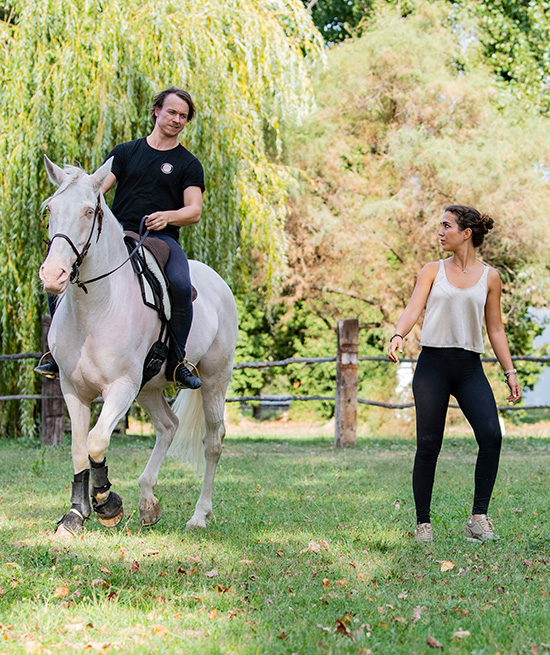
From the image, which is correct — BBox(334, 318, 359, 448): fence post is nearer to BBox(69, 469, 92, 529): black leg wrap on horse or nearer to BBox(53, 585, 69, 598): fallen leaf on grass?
BBox(69, 469, 92, 529): black leg wrap on horse

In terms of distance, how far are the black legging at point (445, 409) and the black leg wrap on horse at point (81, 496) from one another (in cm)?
213

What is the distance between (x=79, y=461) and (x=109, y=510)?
0.38 metres

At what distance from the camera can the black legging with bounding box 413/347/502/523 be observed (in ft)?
16.2

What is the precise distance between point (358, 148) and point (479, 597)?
17.3 m

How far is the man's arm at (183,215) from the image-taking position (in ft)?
16.7

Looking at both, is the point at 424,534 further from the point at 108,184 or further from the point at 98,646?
the point at 108,184

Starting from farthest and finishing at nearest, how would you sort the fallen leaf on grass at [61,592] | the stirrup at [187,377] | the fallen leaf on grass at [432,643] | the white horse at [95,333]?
the stirrup at [187,377]
the white horse at [95,333]
the fallen leaf on grass at [61,592]
the fallen leaf on grass at [432,643]

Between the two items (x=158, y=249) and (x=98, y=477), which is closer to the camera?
(x=98, y=477)

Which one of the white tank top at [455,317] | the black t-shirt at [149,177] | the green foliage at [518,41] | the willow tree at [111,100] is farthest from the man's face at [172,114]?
the green foliage at [518,41]

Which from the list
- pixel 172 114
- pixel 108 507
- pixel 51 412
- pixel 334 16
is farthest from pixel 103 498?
pixel 334 16

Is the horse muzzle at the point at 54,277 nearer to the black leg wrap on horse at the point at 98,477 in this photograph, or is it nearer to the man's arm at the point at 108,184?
the man's arm at the point at 108,184

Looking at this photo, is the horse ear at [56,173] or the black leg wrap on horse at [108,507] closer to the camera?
the horse ear at [56,173]

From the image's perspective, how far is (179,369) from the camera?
534 centimetres

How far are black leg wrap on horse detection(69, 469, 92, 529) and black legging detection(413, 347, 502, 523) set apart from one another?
83.8 inches
